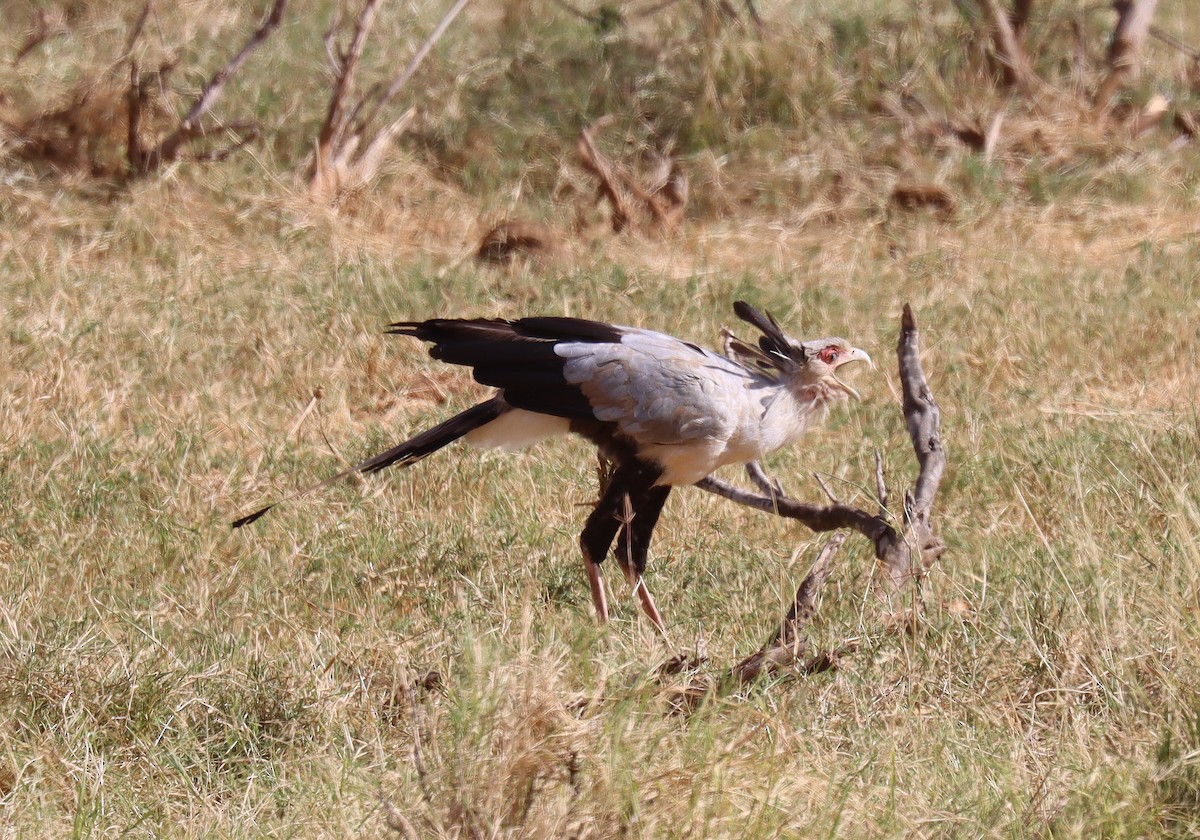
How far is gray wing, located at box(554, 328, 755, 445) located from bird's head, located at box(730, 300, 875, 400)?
0.15 meters

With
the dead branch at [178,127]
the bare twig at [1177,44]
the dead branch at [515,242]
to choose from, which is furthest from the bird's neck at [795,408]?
the bare twig at [1177,44]

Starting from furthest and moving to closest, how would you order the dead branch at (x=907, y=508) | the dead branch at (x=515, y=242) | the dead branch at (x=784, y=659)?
1. the dead branch at (x=515, y=242)
2. the dead branch at (x=907, y=508)
3. the dead branch at (x=784, y=659)

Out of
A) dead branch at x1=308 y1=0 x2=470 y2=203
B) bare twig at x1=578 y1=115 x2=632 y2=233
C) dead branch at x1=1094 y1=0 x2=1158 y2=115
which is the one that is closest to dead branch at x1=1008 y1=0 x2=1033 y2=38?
dead branch at x1=1094 y1=0 x2=1158 y2=115

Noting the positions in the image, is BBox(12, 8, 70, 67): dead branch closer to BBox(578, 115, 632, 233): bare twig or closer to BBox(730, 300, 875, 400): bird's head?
BBox(578, 115, 632, 233): bare twig

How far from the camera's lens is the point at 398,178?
7863 mm

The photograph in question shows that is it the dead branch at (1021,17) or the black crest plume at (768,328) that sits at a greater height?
the black crest plume at (768,328)

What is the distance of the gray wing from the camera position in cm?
418

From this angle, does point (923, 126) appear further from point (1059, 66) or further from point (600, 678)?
point (600, 678)

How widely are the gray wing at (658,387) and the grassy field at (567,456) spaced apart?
0.48 metres

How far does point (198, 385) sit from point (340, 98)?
7.57ft

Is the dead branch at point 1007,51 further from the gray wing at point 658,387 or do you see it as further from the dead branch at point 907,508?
the gray wing at point 658,387

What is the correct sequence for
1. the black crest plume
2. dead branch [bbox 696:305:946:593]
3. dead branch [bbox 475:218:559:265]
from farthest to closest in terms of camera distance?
dead branch [bbox 475:218:559:265] → the black crest plume → dead branch [bbox 696:305:946:593]

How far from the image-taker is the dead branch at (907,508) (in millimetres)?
3912

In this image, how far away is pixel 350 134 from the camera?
25.9 feet
